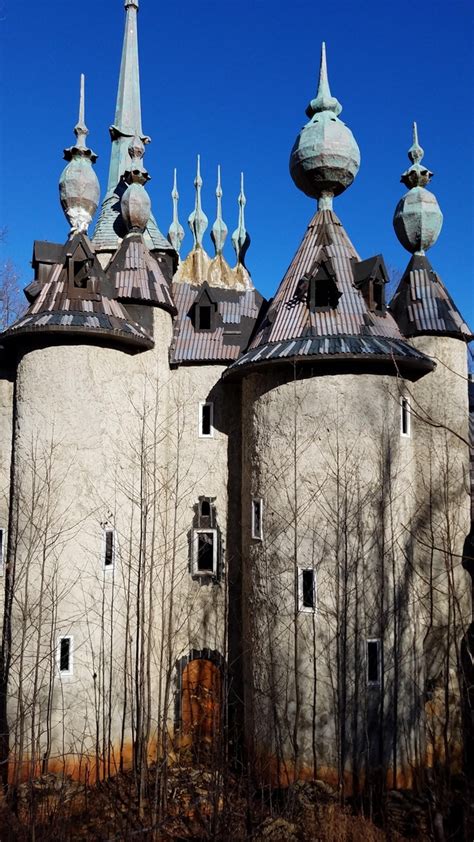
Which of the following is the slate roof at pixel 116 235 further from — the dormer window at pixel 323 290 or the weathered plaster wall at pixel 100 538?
the dormer window at pixel 323 290

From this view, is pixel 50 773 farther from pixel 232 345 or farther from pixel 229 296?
pixel 229 296

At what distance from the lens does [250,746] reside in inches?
581

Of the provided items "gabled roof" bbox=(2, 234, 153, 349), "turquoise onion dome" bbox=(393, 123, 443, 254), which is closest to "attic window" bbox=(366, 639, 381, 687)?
"gabled roof" bbox=(2, 234, 153, 349)

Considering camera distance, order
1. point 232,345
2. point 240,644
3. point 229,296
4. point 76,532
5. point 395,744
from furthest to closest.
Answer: point 229,296
point 232,345
point 240,644
point 76,532
point 395,744

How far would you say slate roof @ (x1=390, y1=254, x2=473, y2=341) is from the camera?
16703mm

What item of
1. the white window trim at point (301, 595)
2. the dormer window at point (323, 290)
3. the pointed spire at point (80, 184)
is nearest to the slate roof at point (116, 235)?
the pointed spire at point (80, 184)

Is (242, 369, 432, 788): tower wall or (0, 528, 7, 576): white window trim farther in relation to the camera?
(0, 528, 7, 576): white window trim

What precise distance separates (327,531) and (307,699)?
3.36 meters

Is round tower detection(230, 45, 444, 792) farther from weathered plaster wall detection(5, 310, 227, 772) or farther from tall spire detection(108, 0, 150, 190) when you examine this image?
tall spire detection(108, 0, 150, 190)

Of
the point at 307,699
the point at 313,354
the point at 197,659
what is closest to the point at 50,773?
the point at 197,659

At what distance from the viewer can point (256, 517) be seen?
622 inches

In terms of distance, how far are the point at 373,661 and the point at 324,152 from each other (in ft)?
38.8

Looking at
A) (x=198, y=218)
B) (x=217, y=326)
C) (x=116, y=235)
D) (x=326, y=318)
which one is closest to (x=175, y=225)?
(x=198, y=218)

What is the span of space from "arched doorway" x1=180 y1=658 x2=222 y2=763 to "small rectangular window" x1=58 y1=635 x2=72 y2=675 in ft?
9.67
